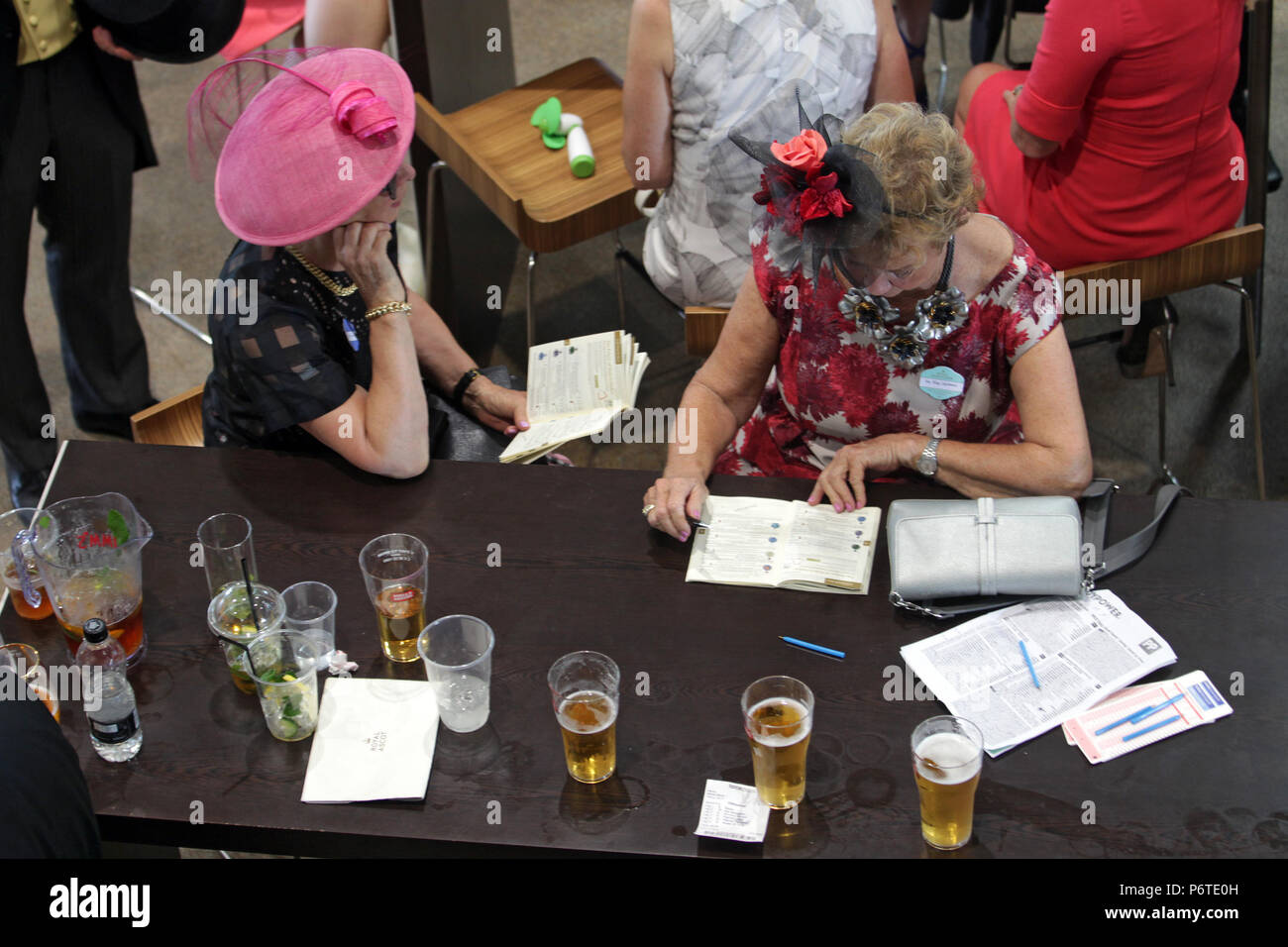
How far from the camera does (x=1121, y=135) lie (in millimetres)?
2863

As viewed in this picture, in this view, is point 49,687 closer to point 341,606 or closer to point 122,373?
point 341,606

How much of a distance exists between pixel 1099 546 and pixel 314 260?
1379mm

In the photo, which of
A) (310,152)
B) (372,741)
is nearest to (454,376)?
(310,152)

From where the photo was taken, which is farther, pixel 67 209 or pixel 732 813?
pixel 67 209

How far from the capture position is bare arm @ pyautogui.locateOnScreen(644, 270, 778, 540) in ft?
7.56

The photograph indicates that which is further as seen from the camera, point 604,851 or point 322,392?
point 322,392

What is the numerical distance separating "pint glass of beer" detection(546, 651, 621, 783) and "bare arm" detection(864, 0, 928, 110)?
1.67m

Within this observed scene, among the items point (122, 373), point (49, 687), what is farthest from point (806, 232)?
point (122, 373)

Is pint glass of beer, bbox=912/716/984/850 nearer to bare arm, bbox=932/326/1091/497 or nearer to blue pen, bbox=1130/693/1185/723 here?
blue pen, bbox=1130/693/1185/723

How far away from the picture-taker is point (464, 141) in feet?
10.9

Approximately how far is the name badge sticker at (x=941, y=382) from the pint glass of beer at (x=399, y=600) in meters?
0.92

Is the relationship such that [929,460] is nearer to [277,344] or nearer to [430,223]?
[277,344]

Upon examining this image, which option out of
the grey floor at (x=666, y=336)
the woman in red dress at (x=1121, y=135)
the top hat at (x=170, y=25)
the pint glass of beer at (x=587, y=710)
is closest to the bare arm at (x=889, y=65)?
the woman in red dress at (x=1121, y=135)

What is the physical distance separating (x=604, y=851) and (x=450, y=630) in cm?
41
